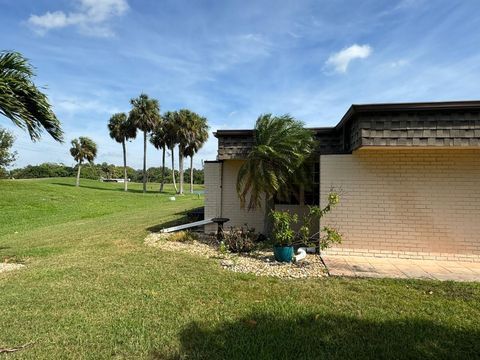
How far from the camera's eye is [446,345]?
9.50 ft

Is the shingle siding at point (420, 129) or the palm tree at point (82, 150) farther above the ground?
the palm tree at point (82, 150)

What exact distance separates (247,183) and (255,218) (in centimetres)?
184

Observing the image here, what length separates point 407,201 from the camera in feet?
21.2

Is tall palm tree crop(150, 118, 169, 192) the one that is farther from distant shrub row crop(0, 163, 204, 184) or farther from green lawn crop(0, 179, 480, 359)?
distant shrub row crop(0, 163, 204, 184)

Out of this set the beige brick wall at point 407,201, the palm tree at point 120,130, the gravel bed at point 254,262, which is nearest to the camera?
the gravel bed at point 254,262

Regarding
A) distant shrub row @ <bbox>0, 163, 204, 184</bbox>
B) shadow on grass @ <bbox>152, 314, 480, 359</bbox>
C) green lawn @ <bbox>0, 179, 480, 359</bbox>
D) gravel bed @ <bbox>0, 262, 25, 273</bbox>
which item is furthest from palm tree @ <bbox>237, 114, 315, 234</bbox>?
distant shrub row @ <bbox>0, 163, 204, 184</bbox>

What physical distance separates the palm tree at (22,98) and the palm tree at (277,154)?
4476 millimetres

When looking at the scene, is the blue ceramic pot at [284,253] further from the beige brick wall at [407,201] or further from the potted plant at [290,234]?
the beige brick wall at [407,201]

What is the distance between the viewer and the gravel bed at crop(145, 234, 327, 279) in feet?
17.4

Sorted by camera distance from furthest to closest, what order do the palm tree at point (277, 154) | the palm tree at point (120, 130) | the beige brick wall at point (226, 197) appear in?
the palm tree at point (120, 130), the beige brick wall at point (226, 197), the palm tree at point (277, 154)

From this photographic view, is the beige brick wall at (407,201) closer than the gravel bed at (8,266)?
No

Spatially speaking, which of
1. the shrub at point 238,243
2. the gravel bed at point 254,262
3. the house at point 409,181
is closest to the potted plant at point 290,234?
the gravel bed at point 254,262

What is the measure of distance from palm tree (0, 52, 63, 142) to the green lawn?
288 cm

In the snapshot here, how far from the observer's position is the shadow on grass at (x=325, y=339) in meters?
2.75
